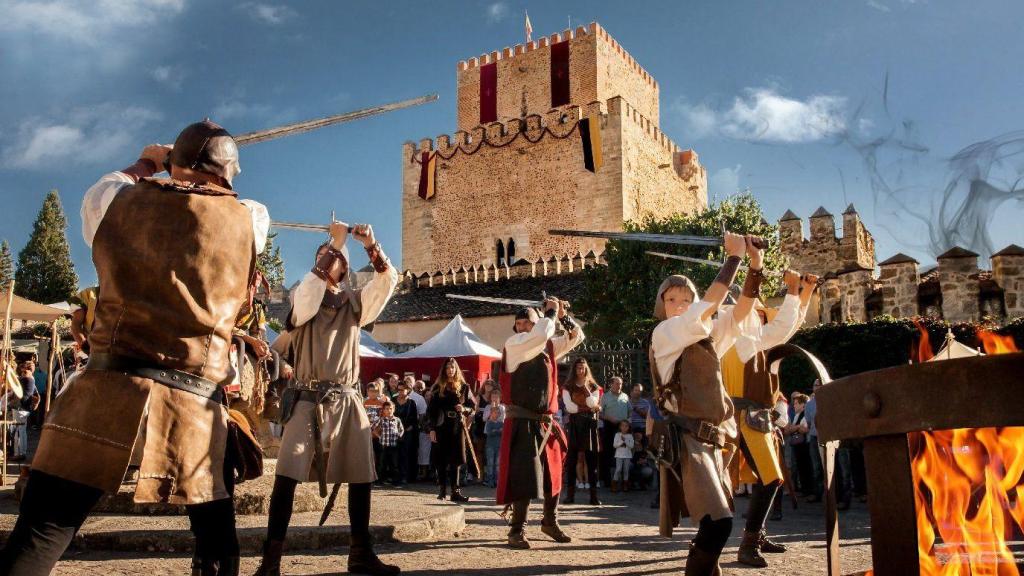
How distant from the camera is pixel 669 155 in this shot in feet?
127

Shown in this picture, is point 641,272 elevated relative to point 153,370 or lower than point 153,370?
elevated

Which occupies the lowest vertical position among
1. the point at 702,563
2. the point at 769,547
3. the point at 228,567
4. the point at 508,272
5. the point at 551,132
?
the point at 769,547

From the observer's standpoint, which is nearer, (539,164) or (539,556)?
(539,556)

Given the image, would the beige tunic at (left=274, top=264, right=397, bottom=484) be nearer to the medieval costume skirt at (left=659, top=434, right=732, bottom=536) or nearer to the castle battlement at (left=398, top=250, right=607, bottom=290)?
the medieval costume skirt at (left=659, top=434, right=732, bottom=536)

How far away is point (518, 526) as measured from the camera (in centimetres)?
545

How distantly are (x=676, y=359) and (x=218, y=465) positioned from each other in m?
2.18

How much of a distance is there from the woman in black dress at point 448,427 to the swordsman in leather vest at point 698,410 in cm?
557

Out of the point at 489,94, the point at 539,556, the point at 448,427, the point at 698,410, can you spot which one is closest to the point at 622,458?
the point at 448,427

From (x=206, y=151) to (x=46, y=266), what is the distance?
49.7 metres

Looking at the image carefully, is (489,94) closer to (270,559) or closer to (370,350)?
(370,350)

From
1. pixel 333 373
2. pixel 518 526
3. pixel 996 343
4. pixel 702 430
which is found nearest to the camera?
pixel 996 343

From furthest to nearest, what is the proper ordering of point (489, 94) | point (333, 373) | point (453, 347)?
1. point (489, 94)
2. point (453, 347)
3. point (333, 373)

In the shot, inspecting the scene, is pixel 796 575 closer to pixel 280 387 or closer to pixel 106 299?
pixel 106 299

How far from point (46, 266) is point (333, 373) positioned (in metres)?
48.3
